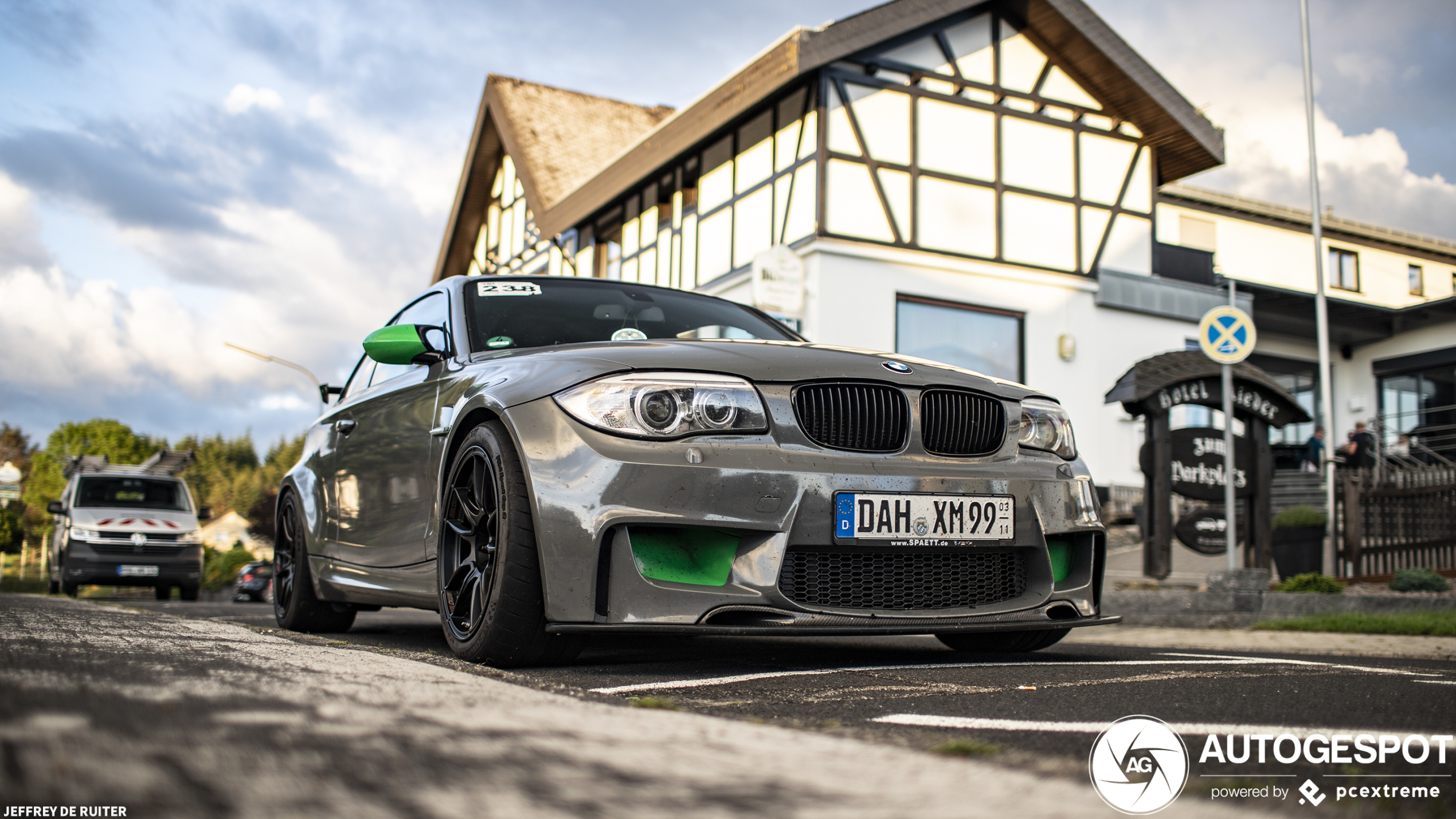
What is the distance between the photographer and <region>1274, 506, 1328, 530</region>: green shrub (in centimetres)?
1252

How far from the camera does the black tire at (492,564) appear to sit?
3.25m

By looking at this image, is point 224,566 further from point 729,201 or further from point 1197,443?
point 1197,443

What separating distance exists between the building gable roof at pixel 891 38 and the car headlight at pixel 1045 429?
12.9 metres

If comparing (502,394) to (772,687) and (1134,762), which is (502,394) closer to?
(772,687)

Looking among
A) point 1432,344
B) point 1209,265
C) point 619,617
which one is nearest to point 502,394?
point 619,617

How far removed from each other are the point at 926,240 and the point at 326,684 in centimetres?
1673

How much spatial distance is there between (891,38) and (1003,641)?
14.9 m

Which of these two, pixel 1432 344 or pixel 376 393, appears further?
pixel 1432 344

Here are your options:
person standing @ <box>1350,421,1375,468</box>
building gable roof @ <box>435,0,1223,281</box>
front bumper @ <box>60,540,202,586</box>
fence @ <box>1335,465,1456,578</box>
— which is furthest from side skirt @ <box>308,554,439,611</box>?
person standing @ <box>1350,421,1375,468</box>

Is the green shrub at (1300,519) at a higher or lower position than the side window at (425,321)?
lower

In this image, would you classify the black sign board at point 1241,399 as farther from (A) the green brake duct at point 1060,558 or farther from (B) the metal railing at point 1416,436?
(B) the metal railing at point 1416,436

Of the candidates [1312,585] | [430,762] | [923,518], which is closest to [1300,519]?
[1312,585]

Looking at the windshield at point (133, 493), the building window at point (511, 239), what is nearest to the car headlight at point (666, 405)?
the windshield at point (133, 493)

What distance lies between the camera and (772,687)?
294cm
